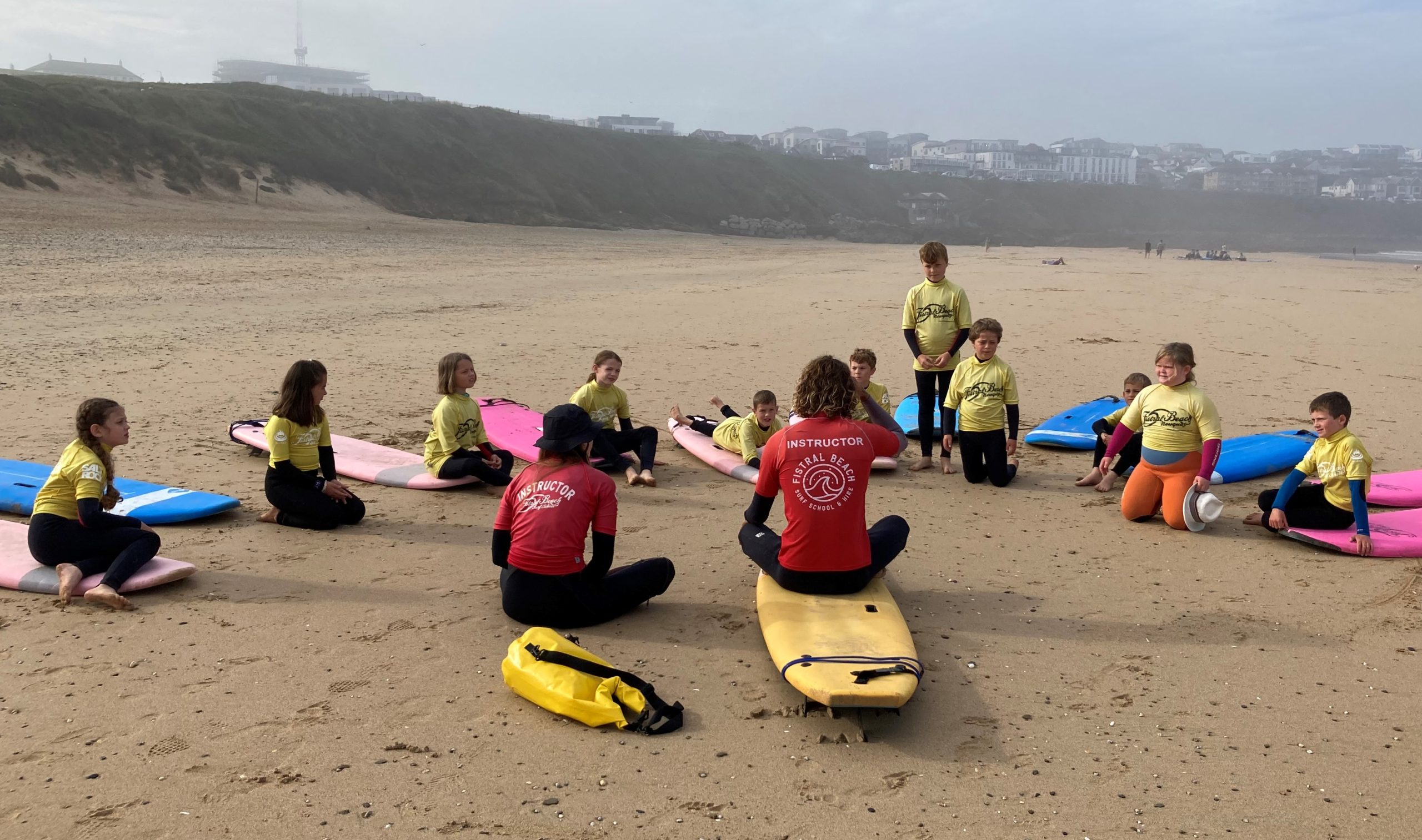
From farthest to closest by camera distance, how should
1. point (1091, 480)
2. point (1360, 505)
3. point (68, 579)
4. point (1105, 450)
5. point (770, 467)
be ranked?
point (1091, 480) < point (1105, 450) < point (1360, 505) < point (68, 579) < point (770, 467)

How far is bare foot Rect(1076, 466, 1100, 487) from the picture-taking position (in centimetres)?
770

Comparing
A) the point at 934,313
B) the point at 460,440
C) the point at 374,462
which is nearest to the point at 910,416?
the point at 934,313

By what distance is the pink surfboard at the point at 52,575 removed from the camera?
5.09 m

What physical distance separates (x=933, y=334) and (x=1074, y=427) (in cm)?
187

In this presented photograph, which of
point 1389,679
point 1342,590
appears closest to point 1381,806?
point 1389,679

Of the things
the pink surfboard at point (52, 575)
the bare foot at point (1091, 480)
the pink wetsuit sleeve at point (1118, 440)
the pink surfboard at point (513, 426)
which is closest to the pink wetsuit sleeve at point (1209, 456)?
the pink wetsuit sleeve at point (1118, 440)

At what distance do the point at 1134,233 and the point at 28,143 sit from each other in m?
83.5

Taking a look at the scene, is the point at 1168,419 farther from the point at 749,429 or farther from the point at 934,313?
the point at 749,429

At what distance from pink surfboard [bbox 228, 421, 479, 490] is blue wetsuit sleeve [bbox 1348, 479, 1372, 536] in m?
5.77

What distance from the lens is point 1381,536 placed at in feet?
20.4

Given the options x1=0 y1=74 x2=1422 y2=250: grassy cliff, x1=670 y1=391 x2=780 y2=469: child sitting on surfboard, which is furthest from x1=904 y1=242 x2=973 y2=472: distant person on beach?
x1=0 y1=74 x2=1422 y2=250: grassy cliff

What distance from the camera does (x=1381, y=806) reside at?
3.45 meters

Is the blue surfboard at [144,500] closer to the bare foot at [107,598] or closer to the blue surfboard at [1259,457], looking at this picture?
the bare foot at [107,598]

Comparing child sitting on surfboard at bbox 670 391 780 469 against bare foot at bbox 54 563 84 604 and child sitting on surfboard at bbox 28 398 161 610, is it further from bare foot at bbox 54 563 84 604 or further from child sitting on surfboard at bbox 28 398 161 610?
bare foot at bbox 54 563 84 604
